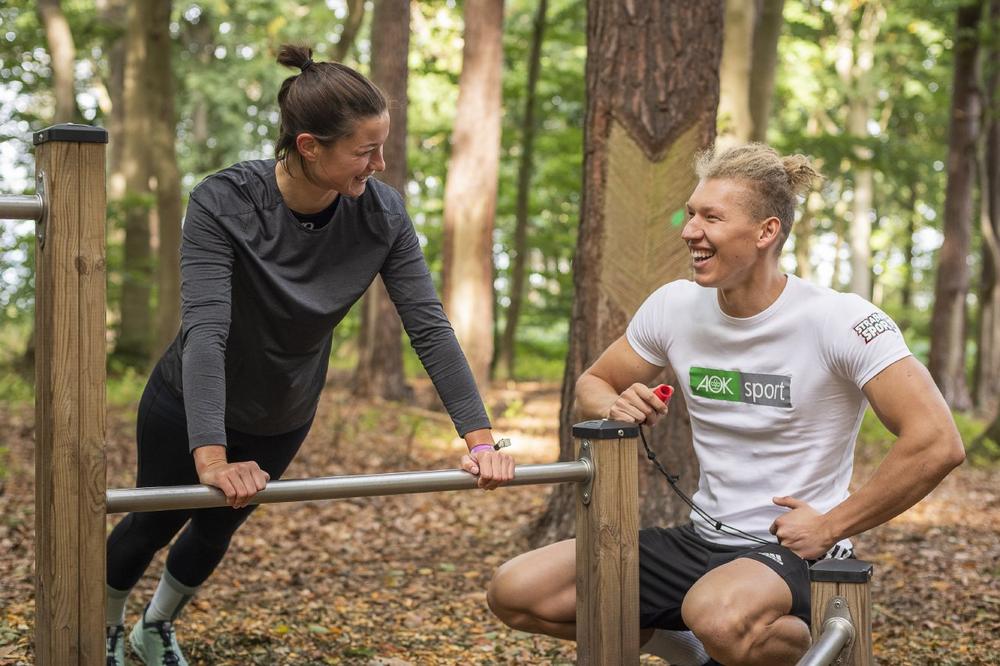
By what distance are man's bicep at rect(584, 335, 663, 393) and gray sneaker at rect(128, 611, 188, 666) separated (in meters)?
1.64

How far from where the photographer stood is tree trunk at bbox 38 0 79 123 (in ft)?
39.1

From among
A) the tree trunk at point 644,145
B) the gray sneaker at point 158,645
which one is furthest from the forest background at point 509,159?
the gray sneaker at point 158,645

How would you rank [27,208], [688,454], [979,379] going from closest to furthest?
1. [27,208]
2. [688,454]
3. [979,379]

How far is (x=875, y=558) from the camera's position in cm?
565

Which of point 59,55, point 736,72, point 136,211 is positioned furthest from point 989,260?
point 59,55

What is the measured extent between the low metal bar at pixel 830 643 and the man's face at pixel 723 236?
3.26 feet

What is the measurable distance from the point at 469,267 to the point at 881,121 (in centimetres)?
1692

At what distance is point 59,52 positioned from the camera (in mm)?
11961

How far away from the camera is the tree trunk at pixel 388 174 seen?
37.0 feet

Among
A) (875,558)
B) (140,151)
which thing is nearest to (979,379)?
(875,558)

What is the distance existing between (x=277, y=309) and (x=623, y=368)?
1140mm

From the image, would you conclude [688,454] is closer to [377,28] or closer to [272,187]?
[272,187]

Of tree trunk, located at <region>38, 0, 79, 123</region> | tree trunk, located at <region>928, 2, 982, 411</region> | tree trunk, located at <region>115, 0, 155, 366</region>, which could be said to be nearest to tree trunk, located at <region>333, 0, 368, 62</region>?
tree trunk, located at <region>115, 0, 155, 366</region>

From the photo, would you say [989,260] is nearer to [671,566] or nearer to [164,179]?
[164,179]
